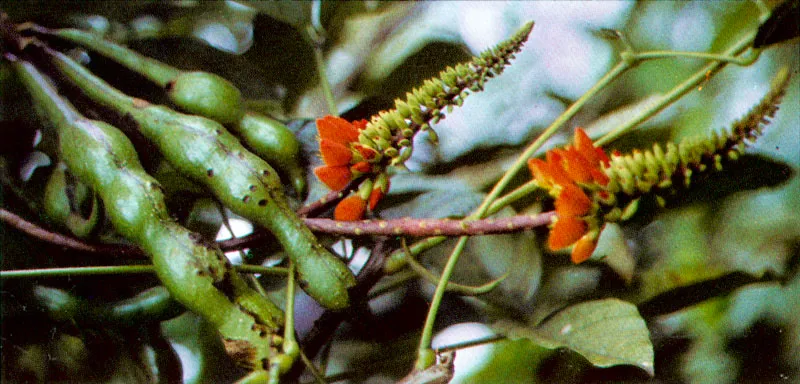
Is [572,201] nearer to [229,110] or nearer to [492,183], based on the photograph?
[492,183]

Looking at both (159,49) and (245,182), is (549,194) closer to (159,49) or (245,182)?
(245,182)

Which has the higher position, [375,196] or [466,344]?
[375,196]

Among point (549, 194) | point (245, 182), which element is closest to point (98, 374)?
point (245, 182)

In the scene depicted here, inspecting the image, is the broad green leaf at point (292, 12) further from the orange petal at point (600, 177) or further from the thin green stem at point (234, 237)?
the orange petal at point (600, 177)

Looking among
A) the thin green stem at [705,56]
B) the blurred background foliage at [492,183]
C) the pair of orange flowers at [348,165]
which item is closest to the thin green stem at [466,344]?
the blurred background foliage at [492,183]

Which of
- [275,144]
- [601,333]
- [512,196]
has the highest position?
[275,144]

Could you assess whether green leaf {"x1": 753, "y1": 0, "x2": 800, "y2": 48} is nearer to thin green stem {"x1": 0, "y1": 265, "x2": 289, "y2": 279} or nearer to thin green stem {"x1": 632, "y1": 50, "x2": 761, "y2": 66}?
thin green stem {"x1": 632, "y1": 50, "x2": 761, "y2": 66}

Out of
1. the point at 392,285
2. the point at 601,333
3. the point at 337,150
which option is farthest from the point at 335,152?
the point at 601,333
